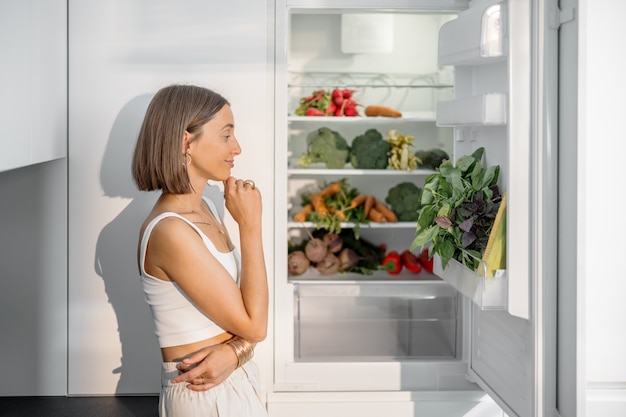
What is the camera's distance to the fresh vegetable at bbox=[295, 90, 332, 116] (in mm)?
2744

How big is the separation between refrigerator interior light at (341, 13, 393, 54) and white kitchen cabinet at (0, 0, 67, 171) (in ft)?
3.36

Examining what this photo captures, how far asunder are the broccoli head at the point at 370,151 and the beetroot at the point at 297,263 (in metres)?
0.35

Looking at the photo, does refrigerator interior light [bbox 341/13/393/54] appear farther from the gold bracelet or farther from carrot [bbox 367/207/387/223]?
the gold bracelet

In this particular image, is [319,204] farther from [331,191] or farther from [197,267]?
[197,267]

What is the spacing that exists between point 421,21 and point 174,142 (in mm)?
1620

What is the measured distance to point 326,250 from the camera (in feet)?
9.30

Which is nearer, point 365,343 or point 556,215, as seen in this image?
point 556,215

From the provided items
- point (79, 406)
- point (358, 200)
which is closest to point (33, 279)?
point (79, 406)

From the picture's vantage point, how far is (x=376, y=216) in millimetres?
2799

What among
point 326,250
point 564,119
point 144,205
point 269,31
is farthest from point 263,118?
point 564,119

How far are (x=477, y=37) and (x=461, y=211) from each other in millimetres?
397

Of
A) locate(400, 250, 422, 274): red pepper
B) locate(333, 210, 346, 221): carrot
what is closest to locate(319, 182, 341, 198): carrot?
locate(333, 210, 346, 221): carrot

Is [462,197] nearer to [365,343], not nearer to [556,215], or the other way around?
[556,215]

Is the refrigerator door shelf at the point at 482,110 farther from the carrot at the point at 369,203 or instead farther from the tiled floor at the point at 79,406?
the tiled floor at the point at 79,406
